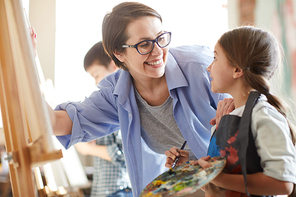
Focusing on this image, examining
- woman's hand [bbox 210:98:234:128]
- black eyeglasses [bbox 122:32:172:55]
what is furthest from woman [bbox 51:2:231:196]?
woman's hand [bbox 210:98:234:128]

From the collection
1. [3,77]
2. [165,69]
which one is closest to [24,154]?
[3,77]

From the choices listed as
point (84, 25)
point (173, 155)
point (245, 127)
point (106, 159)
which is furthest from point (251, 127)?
point (84, 25)

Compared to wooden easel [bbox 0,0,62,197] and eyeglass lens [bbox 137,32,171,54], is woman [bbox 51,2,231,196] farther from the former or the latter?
wooden easel [bbox 0,0,62,197]

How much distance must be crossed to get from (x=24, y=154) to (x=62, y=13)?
3.31m

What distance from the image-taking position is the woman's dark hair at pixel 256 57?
884mm

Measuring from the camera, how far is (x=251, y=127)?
808 mm

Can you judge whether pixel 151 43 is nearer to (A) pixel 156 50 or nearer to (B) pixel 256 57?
(A) pixel 156 50

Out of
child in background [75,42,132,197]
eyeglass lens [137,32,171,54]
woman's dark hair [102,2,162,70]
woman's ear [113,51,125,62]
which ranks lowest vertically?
child in background [75,42,132,197]

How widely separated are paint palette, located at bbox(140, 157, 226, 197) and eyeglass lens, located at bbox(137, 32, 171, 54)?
622 millimetres

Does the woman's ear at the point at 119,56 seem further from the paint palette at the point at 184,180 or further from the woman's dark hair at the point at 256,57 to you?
the paint palette at the point at 184,180

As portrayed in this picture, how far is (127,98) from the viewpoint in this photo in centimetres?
145

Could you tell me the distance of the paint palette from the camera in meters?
0.69

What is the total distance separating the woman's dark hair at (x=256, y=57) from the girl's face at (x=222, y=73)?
0.02 meters

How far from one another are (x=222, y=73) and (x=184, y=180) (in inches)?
15.1
